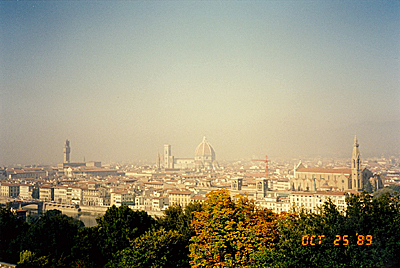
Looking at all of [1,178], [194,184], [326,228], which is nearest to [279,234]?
[326,228]

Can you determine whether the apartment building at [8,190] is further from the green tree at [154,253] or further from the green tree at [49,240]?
the green tree at [154,253]

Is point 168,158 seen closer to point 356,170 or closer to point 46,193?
point 46,193

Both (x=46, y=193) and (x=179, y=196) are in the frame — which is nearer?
(x=179, y=196)

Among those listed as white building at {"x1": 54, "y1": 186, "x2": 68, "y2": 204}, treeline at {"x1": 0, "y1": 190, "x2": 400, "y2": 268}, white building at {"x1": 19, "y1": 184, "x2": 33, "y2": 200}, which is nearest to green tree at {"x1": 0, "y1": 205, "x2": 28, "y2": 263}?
treeline at {"x1": 0, "y1": 190, "x2": 400, "y2": 268}

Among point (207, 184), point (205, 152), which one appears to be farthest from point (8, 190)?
point (205, 152)

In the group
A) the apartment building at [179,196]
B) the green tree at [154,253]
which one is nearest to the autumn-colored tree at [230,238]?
the green tree at [154,253]

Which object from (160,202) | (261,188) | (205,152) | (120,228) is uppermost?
(205,152)
